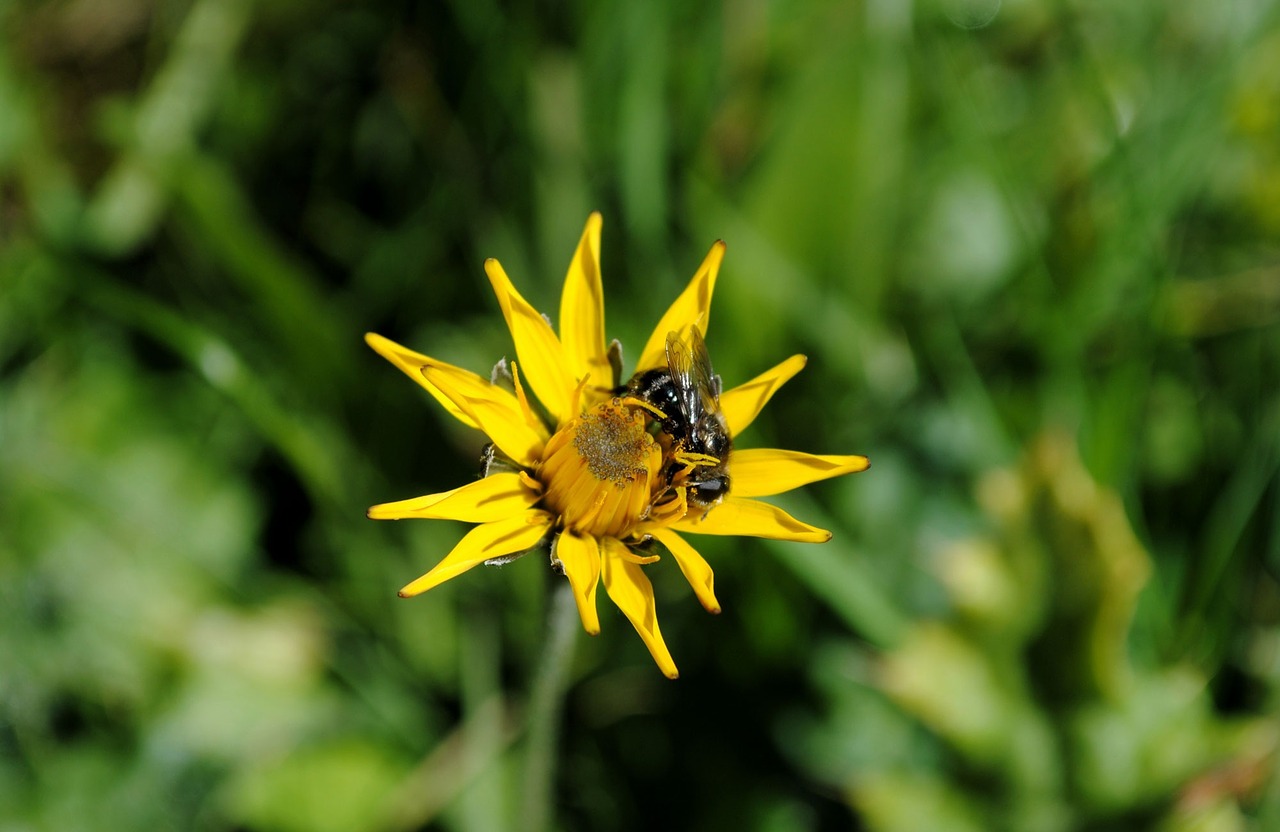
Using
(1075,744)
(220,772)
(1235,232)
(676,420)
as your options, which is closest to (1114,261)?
(1235,232)

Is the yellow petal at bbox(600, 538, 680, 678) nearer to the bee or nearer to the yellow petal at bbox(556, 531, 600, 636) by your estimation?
the yellow petal at bbox(556, 531, 600, 636)

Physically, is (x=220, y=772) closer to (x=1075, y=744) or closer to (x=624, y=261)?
(x=624, y=261)

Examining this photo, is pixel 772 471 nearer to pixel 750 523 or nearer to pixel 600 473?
pixel 750 523

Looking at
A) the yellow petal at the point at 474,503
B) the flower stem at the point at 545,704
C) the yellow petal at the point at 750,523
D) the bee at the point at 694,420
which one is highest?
the bee at the point at 694,420

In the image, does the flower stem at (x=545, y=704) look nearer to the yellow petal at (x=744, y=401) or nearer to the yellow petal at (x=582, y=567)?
the yellow petal at (x=582, y=567)

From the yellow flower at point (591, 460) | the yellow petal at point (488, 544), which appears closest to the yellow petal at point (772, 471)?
the yellow flower at point (591, 460)
